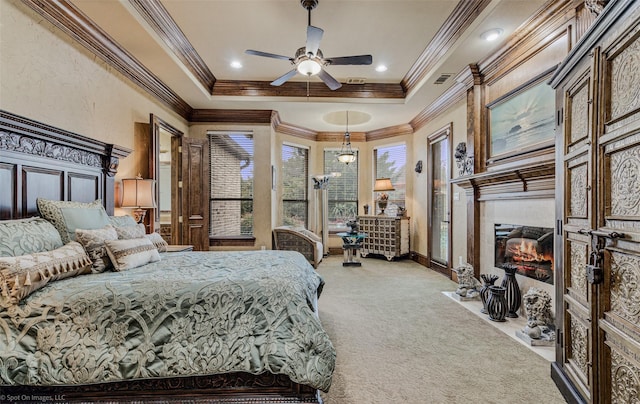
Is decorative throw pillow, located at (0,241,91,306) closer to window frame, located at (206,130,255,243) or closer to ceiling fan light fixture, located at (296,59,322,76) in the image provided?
ceiling fan light fixture, located at (296,59,322,76)

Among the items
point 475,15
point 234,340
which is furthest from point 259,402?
point 475,15

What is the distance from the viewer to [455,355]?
7.70 ft

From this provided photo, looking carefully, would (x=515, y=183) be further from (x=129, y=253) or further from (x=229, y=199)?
(x=229, y=199)

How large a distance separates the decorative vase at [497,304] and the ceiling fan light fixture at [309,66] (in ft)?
9.36

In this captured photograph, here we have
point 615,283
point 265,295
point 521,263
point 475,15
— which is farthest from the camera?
point 521,263

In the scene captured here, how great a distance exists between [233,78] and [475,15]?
134 inches

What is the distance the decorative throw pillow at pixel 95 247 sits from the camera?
2.08m

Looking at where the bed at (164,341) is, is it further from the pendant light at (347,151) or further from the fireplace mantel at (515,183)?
the pendant light at (347,151)

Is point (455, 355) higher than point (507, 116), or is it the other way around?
point (507, 116)

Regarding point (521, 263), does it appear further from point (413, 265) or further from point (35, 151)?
point (35, 151)

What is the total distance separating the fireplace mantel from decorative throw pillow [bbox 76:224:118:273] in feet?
11.6

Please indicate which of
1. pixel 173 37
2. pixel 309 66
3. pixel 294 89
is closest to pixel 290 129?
pixel 294 89

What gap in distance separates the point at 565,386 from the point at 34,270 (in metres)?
3.08

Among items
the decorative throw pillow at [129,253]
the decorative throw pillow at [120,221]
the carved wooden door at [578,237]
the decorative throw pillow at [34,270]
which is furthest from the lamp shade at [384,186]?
the decorative throw pillow at [34,270]
